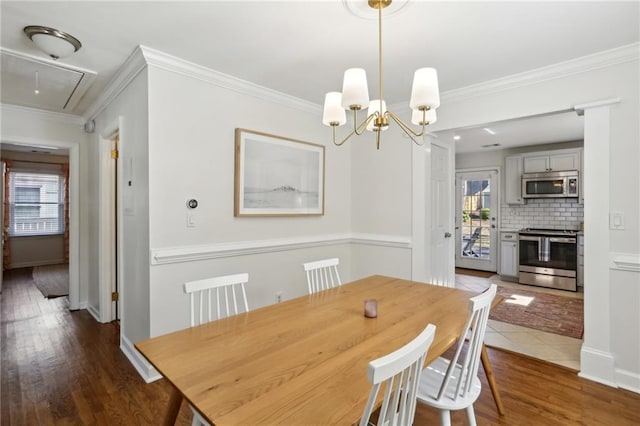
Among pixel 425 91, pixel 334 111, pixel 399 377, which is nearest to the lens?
pixel 399 377

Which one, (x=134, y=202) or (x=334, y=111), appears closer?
(x=334, y=111)

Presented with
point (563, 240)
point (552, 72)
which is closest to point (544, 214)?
point (563, 240)

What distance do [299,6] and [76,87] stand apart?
94.2 inches

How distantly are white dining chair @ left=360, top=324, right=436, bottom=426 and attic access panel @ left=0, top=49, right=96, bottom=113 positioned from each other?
3122 millimetres

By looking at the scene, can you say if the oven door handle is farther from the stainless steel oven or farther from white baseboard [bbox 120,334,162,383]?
white baseboard [bbox 120,334,162,383]

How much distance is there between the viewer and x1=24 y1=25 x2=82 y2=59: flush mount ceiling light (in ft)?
6.52

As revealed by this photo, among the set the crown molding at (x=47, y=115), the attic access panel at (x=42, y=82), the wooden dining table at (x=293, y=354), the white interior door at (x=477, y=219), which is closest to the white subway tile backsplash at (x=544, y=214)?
the white interior door at (x=477, y=219)

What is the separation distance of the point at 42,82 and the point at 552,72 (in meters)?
4.32

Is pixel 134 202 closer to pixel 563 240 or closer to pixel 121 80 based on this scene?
pixel 121 80

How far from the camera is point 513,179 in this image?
5.73 m

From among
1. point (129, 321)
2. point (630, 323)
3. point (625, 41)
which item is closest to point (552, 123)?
point (625, 41)

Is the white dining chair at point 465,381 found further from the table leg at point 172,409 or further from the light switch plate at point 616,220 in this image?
the light switch plate at point 616,220

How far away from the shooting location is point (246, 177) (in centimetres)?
291

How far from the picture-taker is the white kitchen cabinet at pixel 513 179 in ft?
18.6
